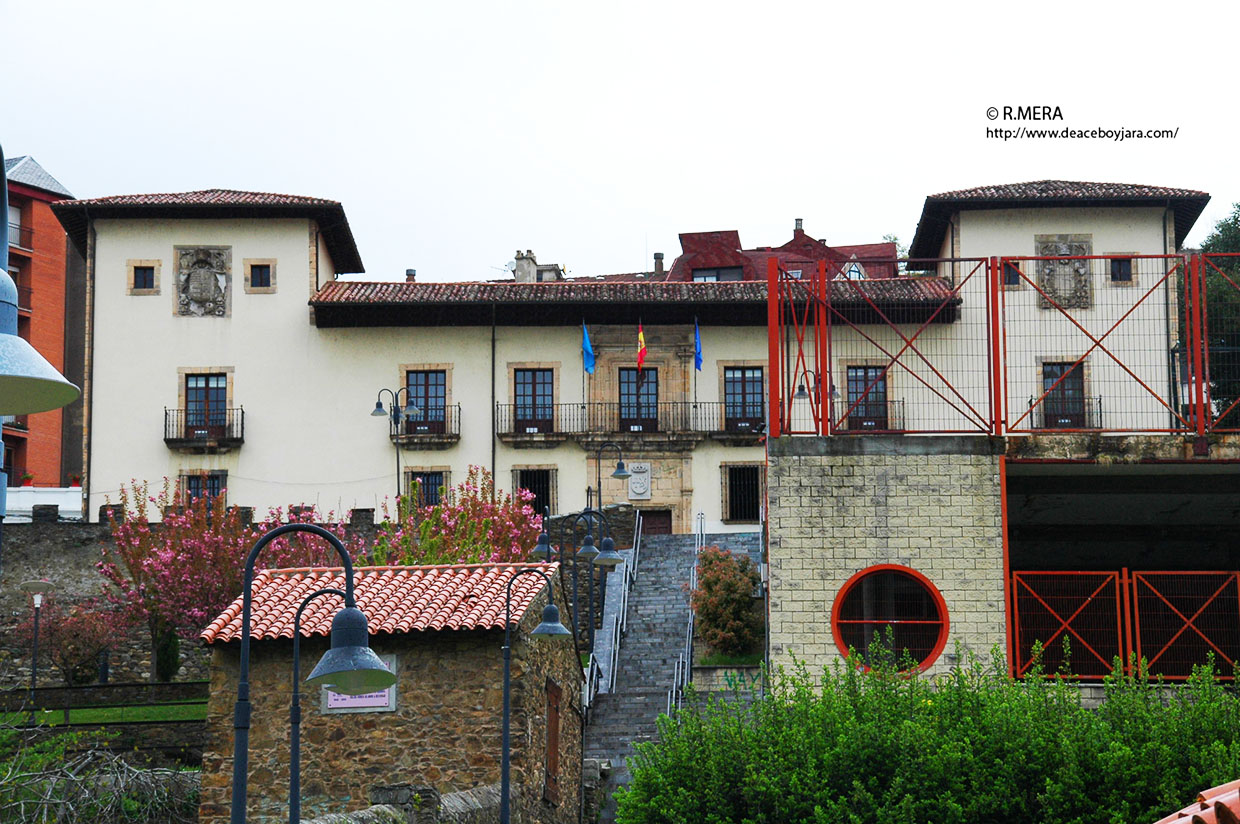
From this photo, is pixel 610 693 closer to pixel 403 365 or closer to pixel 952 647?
pixel 952 647

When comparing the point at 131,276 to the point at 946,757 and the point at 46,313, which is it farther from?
the point at 946,757

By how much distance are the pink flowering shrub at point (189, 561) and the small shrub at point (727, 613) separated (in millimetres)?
8215

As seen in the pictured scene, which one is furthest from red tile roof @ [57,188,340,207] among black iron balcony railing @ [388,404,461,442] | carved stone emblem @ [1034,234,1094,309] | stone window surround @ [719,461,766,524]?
carved stone emblem @ [1034,234,1094,309]

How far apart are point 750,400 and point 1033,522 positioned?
2290cm

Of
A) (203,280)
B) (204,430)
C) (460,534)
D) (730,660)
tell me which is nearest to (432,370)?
(204,430)

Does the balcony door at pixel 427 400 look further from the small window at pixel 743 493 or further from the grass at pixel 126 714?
the grass at pixel 126 714

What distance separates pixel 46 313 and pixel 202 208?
1700 cm

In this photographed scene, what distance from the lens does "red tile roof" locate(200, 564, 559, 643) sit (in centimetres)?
2120

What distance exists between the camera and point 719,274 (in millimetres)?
54469

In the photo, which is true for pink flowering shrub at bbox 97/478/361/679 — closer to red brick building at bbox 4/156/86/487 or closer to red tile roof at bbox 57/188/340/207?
red tile roof at bbox 57/188/340/207

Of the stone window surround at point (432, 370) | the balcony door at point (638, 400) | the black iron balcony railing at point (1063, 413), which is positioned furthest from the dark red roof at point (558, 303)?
the black iron balcony railing at point (1063, 413)

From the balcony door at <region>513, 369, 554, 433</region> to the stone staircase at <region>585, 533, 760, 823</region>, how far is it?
22.6 ft

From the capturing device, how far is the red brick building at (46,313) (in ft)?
196

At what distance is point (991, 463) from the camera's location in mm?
19312
